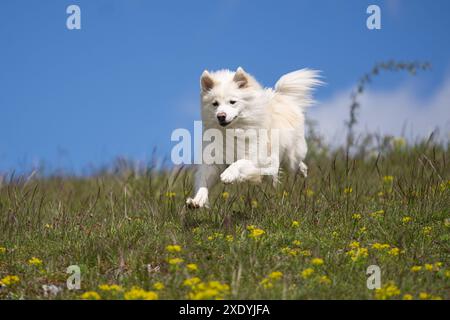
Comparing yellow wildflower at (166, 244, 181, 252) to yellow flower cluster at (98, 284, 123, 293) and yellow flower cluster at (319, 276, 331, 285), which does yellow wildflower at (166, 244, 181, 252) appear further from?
yellow flower cluster at (319, 276, 331, 285)

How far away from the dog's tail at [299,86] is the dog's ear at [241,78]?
4.14ft

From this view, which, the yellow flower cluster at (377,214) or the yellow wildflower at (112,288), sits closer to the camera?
the yellow wildflower at (112,288)

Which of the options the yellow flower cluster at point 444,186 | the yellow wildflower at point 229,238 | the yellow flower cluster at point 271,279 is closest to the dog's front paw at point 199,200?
the yellow wildflower at point 229,238

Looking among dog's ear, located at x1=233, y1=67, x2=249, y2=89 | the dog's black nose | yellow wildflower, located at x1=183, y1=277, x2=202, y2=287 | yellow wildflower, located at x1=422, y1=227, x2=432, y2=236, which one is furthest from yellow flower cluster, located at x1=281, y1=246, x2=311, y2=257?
dog's ear, located at x1=233, y1=67, x2=249, y2=89

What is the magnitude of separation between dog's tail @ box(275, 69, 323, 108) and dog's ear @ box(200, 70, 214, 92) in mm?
1481

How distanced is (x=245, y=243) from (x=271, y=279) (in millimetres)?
658

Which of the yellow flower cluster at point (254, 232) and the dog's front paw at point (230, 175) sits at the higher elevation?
the dog's front paw at point (230, 175)

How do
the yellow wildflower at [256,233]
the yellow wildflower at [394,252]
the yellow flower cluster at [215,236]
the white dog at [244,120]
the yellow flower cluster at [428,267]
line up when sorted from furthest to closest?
1. the white dog at [244,120]
2. the yellow flower cluster at [215,236]
3. the yellow wildflower at [256,233]
4. the yellow wildflower at [394,252]
5. the yellow flower cluster at [428,267]

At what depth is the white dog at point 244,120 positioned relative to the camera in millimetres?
6422

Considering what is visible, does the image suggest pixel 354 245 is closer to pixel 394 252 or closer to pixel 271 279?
pixel 394 252

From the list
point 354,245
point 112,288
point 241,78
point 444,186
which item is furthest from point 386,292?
point 241,78

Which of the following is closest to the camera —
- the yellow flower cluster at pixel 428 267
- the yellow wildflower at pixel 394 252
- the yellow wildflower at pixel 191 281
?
the yellow wildflower at pixel 191 281

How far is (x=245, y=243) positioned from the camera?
17.0 feet

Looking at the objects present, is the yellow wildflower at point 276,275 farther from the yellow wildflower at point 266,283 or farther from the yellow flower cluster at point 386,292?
the yellow flower cluster at point 386,292
